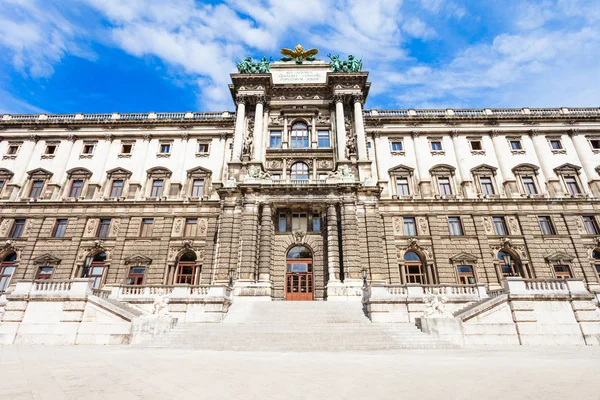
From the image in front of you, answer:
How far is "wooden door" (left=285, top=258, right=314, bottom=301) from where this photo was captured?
25.1 m

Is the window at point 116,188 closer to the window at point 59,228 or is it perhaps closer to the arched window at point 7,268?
the window at point 59,228

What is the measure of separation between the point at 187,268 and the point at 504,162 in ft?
112

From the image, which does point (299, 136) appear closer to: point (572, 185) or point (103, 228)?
point (103, 228)

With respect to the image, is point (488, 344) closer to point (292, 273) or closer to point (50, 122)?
point (292, 273)

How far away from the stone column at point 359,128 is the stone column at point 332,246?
675 cm

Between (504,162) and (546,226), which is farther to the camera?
(504,162)

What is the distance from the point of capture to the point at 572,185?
30.2m

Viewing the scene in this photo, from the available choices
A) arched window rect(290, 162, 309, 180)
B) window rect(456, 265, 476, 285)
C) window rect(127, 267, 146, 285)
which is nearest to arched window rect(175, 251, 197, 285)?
window rect(127, 267, 146, 285)

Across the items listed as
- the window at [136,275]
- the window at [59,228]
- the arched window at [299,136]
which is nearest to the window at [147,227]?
the window at [136,275]

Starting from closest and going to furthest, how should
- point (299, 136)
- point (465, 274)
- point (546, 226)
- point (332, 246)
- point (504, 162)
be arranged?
1. point (332, 246)
2. point (465, 274)
3. point (546, 226)
4. point (504, 162)
5. point (299, 136)

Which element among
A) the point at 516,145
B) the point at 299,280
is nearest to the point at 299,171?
the point at 299,280

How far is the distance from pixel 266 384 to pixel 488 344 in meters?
13.3

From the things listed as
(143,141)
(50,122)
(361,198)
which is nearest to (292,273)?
(361,198)

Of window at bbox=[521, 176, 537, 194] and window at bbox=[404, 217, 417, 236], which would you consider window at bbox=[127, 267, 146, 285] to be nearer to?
window at bbox=[404, 217, 417, 236]
